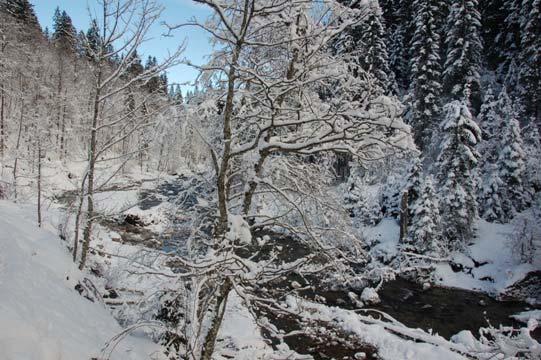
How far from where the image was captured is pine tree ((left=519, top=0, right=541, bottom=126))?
2656 cm

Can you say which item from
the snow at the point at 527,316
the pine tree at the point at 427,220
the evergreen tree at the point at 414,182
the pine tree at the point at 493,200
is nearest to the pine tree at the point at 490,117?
the pine tree at the point at 493,200

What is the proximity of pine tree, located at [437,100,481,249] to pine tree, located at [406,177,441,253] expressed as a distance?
40.5 inches

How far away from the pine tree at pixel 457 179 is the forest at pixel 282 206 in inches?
4.9

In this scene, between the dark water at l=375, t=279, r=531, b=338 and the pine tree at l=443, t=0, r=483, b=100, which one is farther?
the pine tree at l=443, t=0, r=483, b=100

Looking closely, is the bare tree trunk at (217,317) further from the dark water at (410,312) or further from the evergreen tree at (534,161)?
the evergreen tree at (534,161)

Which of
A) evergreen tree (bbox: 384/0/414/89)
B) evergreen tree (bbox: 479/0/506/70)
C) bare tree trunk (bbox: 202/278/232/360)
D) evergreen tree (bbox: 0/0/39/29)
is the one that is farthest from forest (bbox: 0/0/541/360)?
evergreen tree (bbox: 0/0/39/29)

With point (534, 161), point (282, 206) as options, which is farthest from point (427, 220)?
point (282, 206)

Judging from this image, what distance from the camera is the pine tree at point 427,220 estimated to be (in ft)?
62.3

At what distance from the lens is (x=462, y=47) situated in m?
28.7

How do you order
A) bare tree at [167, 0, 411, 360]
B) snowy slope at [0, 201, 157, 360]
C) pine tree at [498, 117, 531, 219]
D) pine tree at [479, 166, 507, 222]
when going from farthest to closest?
pine tree at [479, 166, 507, 222] < pine tree at [498, 117, 531, 219] < snowy slope at [0, 201, 157, 360] < bare tree at [167, 0, 411, 360]

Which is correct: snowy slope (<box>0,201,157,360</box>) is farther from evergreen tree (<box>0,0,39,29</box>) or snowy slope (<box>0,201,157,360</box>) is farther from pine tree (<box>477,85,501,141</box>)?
evergreen tree (<box>0,0,39,29</box>)

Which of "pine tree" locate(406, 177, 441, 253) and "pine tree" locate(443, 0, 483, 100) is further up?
"pine tree" locate(443, 0, 483, 100)

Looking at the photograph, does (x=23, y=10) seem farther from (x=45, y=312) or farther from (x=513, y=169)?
(x=513, y=169)

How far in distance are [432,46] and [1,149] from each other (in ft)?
114
